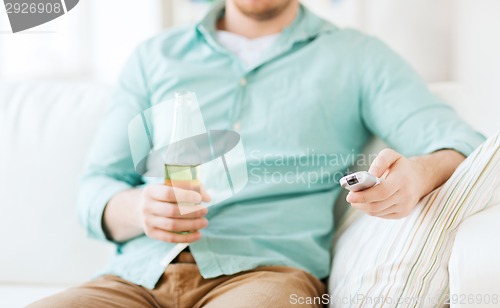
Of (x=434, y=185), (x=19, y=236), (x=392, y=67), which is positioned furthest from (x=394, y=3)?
(x=19, y=236)

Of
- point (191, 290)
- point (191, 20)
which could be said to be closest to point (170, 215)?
point (191, 290)

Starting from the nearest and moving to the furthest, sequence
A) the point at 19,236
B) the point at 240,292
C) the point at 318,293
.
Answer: the point at 240,292
the point at 318,293
the point at 19,236

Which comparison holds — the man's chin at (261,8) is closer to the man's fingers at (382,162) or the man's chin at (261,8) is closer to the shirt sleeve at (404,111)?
the shirt sleeve at (404,111)

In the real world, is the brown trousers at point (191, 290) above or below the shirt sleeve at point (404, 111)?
below

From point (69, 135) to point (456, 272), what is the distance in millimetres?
971

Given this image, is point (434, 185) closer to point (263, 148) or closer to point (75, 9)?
point (263, 148)

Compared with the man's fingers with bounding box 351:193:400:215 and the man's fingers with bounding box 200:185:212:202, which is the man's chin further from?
the man's fingers with bounding box 351:193:400:215

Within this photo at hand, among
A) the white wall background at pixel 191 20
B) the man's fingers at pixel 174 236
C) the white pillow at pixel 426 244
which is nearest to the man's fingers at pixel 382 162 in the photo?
the white pillow at pixel 426 244

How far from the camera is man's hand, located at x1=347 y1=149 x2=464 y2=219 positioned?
2.99ft

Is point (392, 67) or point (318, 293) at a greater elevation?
point (392, 67)

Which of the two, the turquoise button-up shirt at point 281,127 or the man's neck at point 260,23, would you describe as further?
the man's neck at point 260,23

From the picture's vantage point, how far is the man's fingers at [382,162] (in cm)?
92

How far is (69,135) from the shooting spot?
59.0 inches

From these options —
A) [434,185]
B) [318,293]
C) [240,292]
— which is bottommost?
[318,293]
